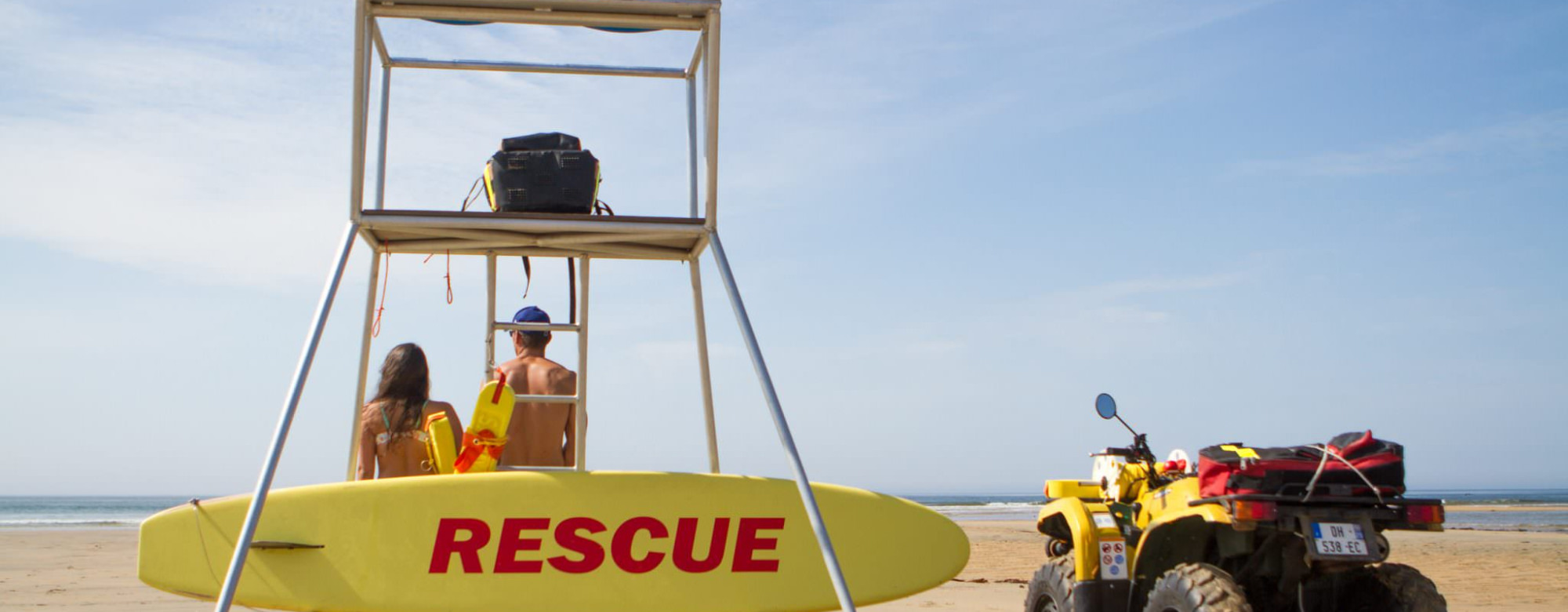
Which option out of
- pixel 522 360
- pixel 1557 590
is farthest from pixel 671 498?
pixel 1557 590

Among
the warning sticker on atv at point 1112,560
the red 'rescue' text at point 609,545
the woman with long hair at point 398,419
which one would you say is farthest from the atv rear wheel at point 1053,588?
the woman with long hair at point 398,419

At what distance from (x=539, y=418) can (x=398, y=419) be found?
508mm

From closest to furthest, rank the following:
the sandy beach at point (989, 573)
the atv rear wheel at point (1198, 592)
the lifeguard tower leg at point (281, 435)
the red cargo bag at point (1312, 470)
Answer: the lifeguard tower leg at point (281, 435) → the atv rear wheel at point (1198, 592) → the red cargo bag at point (1312, 470) → the sandy beach at point (989, 573)

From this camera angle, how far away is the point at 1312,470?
471cm

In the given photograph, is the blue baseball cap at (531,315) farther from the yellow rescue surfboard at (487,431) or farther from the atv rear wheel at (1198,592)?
the atv rear wheel at (1198,592)

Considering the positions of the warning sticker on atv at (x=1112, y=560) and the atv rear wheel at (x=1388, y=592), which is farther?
the warning sticker on atv at (x=1112, y=560)

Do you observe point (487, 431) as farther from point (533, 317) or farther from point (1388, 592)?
point (1388, 592)

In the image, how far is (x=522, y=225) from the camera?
322cm

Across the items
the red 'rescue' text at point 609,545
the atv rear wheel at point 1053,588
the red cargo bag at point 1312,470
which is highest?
the red cargo bag at point 1312,470

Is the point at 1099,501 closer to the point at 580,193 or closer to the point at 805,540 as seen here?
the point at 805,540

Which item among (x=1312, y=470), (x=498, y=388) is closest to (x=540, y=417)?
(x=498, y=388)

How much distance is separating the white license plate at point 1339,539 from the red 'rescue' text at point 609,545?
2.41 meters

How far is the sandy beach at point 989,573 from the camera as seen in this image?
862cm

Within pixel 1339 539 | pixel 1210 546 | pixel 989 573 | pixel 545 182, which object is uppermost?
pixel 545 182
